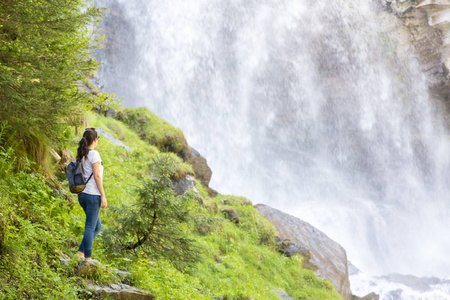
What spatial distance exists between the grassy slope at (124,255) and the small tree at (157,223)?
7.3 inches

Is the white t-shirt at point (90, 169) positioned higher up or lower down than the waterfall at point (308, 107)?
lower down

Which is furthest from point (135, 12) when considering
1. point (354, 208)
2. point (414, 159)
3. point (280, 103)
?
point (414, 159)

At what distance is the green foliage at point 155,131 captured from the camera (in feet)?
51.1

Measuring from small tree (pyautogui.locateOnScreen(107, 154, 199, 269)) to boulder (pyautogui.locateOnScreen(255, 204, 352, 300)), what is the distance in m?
9.04

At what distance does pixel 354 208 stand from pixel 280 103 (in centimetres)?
1181

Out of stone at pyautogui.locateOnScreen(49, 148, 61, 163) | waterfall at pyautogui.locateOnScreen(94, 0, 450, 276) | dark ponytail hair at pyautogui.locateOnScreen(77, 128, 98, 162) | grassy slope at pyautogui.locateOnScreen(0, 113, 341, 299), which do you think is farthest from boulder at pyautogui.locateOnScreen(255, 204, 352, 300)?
waterfall at pyautogui.locateOnScreen(94, 0, 450, 276)

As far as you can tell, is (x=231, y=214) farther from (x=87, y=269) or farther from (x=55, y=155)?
(x=87, y=269)

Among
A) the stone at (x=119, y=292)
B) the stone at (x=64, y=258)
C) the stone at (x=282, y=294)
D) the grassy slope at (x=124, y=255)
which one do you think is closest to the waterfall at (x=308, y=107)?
the grassy slope at (x=124, y=255)

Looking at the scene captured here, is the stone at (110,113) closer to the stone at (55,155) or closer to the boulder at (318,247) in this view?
the boulder at (318,247)

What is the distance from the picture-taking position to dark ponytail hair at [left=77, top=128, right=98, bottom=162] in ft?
14.5

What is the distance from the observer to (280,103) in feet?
117

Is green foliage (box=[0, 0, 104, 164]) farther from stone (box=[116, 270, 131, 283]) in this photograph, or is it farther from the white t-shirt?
stone (box=[116, 270, 131, 283])

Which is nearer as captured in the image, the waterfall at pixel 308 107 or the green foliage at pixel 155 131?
the green foliage at pixel 155 131

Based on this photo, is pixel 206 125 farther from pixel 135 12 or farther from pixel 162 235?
pixel 162 235
